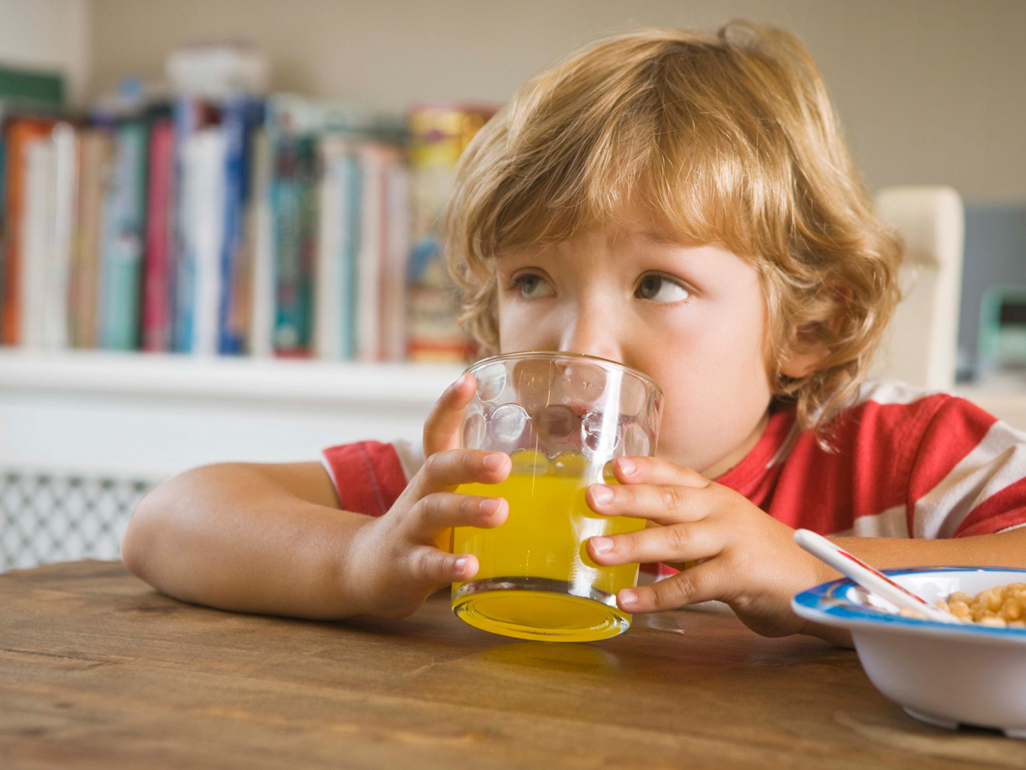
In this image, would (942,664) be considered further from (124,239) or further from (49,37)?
(49,37)

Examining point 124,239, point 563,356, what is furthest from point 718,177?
point 124,239

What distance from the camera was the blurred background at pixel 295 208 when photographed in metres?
1.66

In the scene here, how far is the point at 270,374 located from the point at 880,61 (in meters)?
1.16

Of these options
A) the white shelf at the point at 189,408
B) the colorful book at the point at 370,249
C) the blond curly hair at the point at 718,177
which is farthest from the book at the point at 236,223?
the blond curly hair at the point at 718,177

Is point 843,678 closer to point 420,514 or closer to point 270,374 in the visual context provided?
point 420,514

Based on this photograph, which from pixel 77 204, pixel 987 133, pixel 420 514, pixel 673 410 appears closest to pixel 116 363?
pixel 77 204

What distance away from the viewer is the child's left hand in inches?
22.7

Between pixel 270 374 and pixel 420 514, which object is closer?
pixel 420 514

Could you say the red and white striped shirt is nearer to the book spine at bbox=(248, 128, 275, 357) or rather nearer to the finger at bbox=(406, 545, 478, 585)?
the finger at bbox=(406, 545, 478, 585)

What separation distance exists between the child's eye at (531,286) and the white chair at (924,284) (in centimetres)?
51

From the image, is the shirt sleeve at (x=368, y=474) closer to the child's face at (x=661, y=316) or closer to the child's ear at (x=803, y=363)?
the child's face at (x=661, y=316)

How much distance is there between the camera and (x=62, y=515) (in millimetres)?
1769

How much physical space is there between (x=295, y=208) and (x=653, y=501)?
4.40ft

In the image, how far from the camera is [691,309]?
0.88 m
